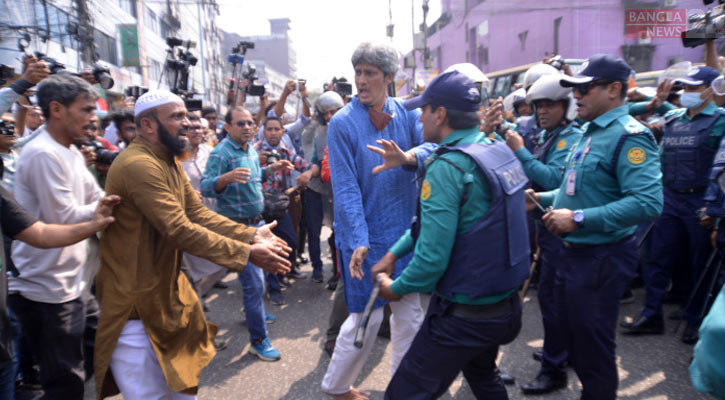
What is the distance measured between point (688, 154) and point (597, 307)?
2.45 meters

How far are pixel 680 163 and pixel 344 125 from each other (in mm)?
3213

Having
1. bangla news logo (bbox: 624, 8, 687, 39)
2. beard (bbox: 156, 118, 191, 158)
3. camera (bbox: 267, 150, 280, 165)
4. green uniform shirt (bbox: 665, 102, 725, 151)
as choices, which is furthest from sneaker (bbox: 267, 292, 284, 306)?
bangla news logo (bbox: 624, 8, 687, 39)

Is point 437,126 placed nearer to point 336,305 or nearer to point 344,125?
point 344,125

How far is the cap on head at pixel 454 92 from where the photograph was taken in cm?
195

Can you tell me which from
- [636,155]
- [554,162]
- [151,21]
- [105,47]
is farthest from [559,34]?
[151,21]

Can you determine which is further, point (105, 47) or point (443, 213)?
point (105, 47)

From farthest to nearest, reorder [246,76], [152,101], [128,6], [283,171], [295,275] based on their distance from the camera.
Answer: [128,6] < [246,76] < [295,275] < [283,171] < [152,101]

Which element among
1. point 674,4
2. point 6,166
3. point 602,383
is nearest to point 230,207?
point 6,166

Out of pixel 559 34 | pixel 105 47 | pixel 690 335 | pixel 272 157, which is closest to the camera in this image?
pixel 690 335

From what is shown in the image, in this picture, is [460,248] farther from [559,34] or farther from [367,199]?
[559,34]

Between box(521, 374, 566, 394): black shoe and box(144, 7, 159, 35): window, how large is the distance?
31997mm

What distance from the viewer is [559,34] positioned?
61.6 feet

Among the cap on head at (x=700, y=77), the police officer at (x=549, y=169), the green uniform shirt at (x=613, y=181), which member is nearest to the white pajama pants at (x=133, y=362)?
the green uniform shirt at (x=613, y=181)

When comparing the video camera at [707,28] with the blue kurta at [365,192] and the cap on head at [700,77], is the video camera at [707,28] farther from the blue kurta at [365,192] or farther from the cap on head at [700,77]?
the blue kurta at [365,192]
